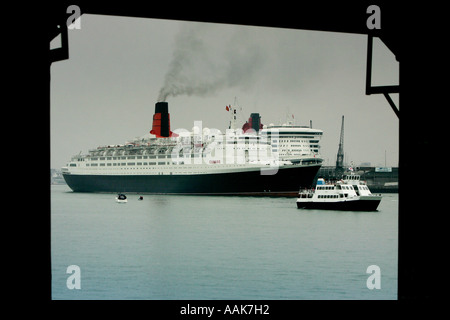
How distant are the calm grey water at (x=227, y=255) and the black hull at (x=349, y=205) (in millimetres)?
561

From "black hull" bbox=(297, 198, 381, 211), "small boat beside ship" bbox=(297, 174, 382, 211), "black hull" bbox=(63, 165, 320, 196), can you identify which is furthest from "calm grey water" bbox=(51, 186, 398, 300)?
"black hull" bbox=(63, 165, 320, 196)

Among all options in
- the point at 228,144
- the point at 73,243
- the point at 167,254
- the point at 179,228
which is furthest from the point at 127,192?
the point at 167,254

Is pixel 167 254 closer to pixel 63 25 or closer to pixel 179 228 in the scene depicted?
pixel 179 228

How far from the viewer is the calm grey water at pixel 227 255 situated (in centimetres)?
1483

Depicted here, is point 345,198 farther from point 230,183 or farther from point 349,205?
point 230,183

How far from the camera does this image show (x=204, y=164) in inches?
2260

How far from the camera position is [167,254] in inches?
838

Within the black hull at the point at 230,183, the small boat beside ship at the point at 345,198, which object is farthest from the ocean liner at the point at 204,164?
the small boat beside ship at the point at 345,198

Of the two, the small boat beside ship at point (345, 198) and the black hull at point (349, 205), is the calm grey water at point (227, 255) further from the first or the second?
the small boat beside ship at point (345, 198)

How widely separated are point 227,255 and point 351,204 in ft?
61.3

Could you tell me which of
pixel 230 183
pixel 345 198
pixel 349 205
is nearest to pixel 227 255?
pixel 345 198

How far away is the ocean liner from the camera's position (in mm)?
54688
